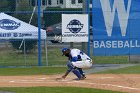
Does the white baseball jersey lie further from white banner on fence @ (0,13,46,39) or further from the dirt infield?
white banner on fence @ (0,13,46,39)

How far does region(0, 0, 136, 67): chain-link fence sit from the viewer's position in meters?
26.2

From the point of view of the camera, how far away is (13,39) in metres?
25.7

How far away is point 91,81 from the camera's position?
18.4 meters

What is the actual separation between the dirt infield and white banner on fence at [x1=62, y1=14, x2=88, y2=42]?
5.07m

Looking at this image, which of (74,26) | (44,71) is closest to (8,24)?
(74,26)

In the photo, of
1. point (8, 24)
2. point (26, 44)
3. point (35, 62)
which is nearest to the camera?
point (8, 24)

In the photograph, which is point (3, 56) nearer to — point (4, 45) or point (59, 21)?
point (4, 45)

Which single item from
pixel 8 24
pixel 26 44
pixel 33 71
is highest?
pixel 8 24

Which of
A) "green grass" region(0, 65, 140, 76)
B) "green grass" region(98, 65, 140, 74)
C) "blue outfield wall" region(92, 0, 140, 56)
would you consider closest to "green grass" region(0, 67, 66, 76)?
"green grass" region(0, 65, 140, 76)

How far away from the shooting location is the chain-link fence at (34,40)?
26219mm

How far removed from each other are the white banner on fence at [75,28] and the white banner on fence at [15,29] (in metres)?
1.10

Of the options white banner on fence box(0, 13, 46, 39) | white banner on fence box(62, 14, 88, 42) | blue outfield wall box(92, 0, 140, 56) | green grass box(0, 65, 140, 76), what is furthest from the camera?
blue outfield wall box(92, 0, 140, 56)

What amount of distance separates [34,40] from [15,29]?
1162mm

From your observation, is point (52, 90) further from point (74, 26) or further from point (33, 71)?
point (74, 26)
